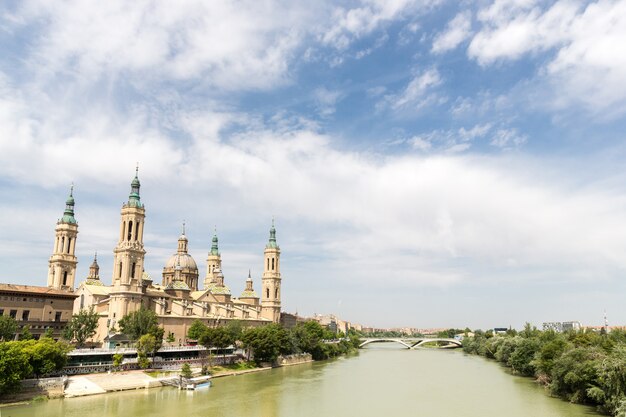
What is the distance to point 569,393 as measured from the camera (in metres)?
37.4

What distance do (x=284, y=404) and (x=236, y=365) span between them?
66.5 ft

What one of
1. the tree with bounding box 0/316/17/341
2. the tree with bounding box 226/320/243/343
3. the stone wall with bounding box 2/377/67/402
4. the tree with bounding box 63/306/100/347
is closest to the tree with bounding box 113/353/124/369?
the stone wall with bounding box 2/377/67/402

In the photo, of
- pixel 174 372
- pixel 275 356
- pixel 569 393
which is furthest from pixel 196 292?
pixel 569 393

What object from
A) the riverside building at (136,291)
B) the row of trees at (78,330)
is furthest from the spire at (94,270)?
the row of trees at (78,330)

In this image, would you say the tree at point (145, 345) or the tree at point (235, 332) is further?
the tree at point (235, 332)

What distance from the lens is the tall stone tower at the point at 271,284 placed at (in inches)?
3526

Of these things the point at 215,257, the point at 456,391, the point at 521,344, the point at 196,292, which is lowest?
the point at 456,391

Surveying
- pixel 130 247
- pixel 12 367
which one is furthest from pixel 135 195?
pixel 12 367

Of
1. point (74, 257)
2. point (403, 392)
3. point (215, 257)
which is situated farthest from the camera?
point (215, 257)

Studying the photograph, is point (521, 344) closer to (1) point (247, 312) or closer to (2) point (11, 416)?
(1) point (247, 312)

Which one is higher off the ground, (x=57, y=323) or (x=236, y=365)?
(x=57, y=323)

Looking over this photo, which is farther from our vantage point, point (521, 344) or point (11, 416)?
point (521, 344)

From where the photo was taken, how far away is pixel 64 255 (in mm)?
69312

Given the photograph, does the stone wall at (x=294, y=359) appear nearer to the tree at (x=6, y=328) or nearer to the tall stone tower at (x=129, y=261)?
the tall stone tower at (x=129, y=261)
